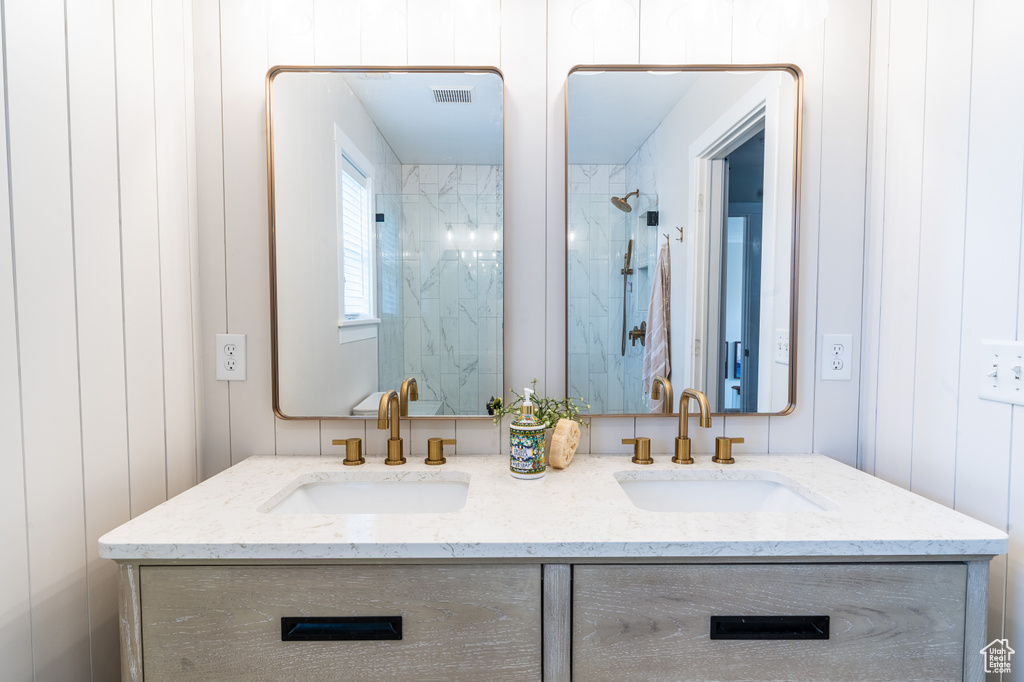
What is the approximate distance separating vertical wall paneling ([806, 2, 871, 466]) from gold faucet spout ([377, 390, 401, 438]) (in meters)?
1.06

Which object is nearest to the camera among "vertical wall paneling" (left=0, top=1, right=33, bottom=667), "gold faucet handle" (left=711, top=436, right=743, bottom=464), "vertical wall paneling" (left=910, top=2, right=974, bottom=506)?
"vertical wall paneling" (left=0, top=1, right=33, bottom=667)

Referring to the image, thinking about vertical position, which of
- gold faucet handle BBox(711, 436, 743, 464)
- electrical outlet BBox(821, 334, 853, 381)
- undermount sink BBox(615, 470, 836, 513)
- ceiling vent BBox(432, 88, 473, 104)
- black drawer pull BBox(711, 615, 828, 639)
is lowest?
black drawer pull BBox(711, 615, 828, 639)

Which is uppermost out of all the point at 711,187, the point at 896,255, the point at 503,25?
the point at 503,25

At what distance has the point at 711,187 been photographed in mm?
1395

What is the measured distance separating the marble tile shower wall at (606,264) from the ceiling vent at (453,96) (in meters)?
0.32

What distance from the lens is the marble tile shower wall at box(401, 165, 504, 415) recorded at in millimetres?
1336

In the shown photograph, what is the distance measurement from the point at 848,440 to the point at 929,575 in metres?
0.60

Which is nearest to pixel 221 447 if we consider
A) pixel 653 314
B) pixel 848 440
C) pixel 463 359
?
pixel 463 359

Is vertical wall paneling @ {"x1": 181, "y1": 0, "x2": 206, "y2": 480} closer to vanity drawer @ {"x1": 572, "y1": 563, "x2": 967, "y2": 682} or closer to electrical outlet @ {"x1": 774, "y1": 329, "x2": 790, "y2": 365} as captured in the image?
vanity drawer @ {"x1": 572, "y1": 563, "x2": 967, "y2": 682}

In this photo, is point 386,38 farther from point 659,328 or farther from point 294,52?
point 659,328

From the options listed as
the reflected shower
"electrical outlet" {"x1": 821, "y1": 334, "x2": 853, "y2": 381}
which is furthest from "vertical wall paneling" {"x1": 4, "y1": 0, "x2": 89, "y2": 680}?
"electrical outlet" {"x1": 821, "y1": 334, "x2": 853, "y2": 381}

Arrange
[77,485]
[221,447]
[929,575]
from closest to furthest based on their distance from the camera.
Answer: [929,575] < [77,485] < [221,447]

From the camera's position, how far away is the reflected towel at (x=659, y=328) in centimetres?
136

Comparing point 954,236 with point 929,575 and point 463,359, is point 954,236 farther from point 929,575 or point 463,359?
point 463,359
